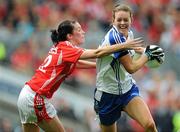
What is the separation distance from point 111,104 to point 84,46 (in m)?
6.68

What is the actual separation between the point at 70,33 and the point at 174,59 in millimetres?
7205

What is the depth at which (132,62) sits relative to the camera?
11.6m

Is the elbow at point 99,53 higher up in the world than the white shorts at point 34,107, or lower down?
higher up

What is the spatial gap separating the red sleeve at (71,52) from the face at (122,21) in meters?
0.60

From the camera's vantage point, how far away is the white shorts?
11.8 m

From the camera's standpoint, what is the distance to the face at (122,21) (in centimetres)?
1176

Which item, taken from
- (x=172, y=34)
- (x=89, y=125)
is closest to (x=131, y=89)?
(x=89, y=125)

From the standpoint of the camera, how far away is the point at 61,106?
60.0ft

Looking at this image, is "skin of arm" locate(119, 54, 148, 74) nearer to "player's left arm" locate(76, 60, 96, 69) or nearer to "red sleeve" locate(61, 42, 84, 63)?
"red sleeve" locate(61, 42, 84, 63)

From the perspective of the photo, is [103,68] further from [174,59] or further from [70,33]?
[174,59]

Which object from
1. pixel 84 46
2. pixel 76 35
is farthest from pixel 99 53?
pixel 84 46

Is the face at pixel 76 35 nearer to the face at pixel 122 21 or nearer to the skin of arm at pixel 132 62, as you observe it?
the face at pixel 122 21

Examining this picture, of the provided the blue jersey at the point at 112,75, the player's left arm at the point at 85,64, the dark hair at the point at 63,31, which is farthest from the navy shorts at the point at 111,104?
the dark hair at the point at 63,31

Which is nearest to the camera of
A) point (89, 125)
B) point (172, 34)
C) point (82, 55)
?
point (82, 55)
